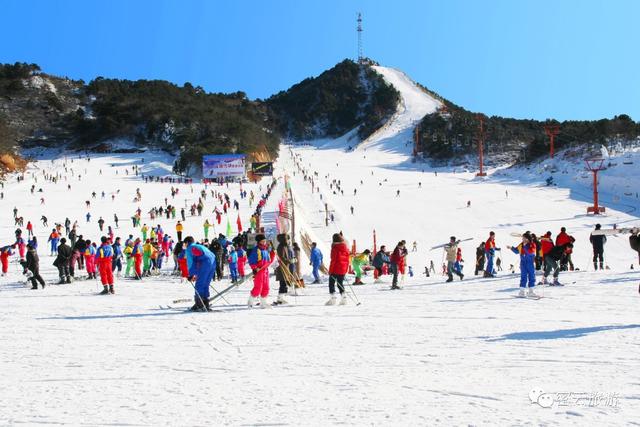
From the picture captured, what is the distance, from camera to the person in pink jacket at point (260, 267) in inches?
353

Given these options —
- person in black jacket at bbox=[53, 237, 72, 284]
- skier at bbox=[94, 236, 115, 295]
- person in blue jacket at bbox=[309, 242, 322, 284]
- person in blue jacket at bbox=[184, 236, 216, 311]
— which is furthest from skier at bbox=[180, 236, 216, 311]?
person in black jacket at bbox=[53, 237, 72, 284]

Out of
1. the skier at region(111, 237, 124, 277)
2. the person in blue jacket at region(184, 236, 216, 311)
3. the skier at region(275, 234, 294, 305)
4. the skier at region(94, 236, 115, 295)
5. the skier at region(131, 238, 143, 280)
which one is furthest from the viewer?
the skier at region(111, 237, 124, 277)

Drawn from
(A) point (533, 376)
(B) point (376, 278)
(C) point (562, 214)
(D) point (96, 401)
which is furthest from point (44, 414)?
(C) point (562, 214)

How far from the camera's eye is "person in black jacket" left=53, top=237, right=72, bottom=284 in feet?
43.2

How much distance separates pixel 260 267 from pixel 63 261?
20.5 ft

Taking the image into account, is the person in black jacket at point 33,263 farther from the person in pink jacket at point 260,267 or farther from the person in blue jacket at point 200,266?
the person in pink jacket at point 260,267

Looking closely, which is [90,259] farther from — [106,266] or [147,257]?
[106,266]

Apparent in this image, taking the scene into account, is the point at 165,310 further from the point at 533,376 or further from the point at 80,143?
the point at 80,143

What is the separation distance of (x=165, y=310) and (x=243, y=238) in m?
6.97

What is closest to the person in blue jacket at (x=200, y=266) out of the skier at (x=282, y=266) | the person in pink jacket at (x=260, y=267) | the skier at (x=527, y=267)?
the person in pink jacket at (x=260, y=267)

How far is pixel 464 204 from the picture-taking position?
1715 inches

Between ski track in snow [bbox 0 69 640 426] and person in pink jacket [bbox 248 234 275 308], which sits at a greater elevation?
person in pink jacket [bbox 248 234 275 308]

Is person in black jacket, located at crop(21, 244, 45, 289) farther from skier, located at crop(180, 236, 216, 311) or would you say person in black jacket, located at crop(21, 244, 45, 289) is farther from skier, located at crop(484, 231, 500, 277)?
skier, located at crop(484, 231, 500, 277)

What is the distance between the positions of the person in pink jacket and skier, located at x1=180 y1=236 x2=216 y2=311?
62 cm
